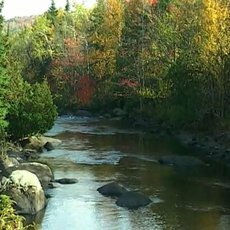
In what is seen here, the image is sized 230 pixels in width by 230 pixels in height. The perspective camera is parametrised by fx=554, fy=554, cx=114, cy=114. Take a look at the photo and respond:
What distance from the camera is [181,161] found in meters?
37.0

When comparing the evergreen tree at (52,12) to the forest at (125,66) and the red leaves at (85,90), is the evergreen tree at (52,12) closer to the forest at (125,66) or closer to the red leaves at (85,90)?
the forest at (125,66)

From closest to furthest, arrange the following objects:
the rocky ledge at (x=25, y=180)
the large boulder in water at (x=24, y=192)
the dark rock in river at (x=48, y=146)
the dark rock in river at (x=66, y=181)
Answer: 1. the large boulder in water at (x=24, y=192)
2. the rocky ledge at (x=25, y=180)
3. the dark rock in river at (x=66, y=181)
4. the dark rock in river at (x=48, y=146)

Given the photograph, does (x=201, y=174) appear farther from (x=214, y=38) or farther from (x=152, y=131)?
(x=152, y=131)

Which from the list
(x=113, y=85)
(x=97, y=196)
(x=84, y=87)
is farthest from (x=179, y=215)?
(x=84, y=87)

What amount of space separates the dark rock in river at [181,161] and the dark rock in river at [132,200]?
967cm

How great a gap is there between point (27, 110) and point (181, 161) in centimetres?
1210

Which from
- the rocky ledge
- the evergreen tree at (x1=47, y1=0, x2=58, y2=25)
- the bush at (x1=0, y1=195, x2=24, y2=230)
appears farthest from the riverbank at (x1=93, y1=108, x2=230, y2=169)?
the evergreen tree at (x1=47, y1=0, x2=58, y2=25)

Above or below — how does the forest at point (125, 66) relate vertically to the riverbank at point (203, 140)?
above

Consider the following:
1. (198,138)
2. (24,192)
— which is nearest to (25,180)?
(24,192)

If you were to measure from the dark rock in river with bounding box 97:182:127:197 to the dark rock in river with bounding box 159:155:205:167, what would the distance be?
343 inches

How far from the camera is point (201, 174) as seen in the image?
3434 cm

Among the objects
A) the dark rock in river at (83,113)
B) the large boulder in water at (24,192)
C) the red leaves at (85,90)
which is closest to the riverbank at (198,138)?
the dark rock in river at (83,113)

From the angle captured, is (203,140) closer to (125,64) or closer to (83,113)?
(125,64)

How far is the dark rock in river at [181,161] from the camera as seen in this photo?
120ft
